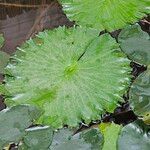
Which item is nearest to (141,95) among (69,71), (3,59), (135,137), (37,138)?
(135,137)

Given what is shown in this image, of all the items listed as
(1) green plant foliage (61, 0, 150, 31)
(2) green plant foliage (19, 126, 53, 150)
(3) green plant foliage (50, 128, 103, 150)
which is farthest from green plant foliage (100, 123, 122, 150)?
(1) green plant foliage (61, 0, 150, 31)

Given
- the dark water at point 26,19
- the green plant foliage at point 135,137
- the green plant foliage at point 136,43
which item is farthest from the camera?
the dark water at point 26,19

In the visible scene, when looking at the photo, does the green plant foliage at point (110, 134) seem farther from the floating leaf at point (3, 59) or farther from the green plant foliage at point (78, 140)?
the floating leaf at point (3, 59)

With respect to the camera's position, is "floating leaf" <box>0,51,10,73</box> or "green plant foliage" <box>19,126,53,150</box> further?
"floating leaf" <box>0,51,10,73</box>

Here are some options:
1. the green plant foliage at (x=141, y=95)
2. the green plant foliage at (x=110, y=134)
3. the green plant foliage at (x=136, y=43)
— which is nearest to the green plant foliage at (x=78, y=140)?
the green plant foliage at (x=110, y=134)

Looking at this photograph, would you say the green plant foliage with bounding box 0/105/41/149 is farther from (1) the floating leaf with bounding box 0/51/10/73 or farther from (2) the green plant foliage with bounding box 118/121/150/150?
(2) the green plant foliage with bounding box 118/121/150/150

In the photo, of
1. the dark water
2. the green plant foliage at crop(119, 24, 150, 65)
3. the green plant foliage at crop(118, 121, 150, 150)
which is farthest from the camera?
the dark water

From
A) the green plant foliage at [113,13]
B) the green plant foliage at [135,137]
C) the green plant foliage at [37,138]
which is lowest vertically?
the green plant foliage at [37,138]
